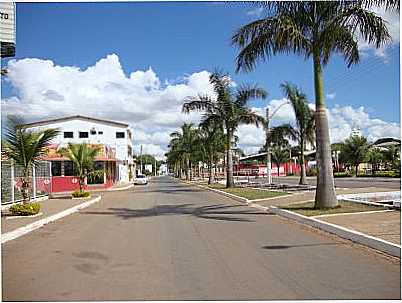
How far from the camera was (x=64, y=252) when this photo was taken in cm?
1020

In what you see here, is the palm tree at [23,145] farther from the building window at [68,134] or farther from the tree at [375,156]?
the building window at [68,134]

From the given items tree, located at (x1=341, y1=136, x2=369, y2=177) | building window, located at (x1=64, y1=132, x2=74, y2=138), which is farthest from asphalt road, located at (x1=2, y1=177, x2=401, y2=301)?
building window, located at (x1=64, y1=132, x2=74, y2=138)

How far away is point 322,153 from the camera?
17.1 metres

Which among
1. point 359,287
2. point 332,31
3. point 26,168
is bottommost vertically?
point 359,287

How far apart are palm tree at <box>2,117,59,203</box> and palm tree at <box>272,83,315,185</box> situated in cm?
Answer: 1967

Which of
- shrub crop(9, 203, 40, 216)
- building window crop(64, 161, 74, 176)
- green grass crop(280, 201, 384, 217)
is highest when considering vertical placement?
building window crop(64, 161, 74, 176)

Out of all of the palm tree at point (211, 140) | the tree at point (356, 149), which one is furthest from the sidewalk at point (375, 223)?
the tree at point (356, 149)

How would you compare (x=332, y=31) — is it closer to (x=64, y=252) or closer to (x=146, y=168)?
(x=64, y=252)

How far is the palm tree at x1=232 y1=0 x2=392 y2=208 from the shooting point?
54.1 ft

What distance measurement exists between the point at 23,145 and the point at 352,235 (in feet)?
39.8

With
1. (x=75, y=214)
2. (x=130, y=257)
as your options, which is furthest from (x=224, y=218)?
(x=130, y=257)

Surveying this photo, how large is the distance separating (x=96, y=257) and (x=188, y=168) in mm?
73746

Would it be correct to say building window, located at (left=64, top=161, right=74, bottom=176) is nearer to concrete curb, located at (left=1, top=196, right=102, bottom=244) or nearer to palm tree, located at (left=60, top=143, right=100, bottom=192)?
palm tree, located at (left=60, top=143, right=100, bottom=192)

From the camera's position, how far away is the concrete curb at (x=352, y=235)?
922 cm
